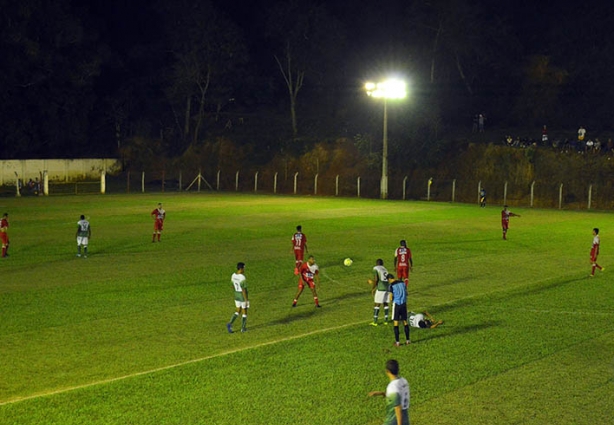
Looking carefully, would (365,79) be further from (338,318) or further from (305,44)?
(338,318)

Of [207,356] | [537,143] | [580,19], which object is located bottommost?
[207,356]

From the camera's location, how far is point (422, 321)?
2072cm

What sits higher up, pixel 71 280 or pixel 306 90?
pixel 306 90

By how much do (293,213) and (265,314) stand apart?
33.3 m

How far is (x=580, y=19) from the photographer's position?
4168 inches

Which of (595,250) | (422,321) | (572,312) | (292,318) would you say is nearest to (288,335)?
(292,318)

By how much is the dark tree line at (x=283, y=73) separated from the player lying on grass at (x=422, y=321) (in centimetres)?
6041

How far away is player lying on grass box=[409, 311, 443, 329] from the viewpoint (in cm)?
2070

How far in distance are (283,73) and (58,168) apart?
1269 inches

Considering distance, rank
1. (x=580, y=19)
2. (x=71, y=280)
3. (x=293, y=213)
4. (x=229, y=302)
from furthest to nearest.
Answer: (x=580, y=19) < (x=293, y=213) < (x=71, y=280) < (x=229, y=302)

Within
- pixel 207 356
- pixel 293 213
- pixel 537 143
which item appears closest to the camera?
pixel 207 356

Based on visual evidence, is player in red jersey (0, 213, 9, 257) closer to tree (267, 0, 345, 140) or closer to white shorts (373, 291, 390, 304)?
white shorts (373, 291, 390, 304)

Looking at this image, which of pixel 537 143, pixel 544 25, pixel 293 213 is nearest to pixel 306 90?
pixel 544 25

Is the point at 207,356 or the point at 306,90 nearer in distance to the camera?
the point at 207,356
